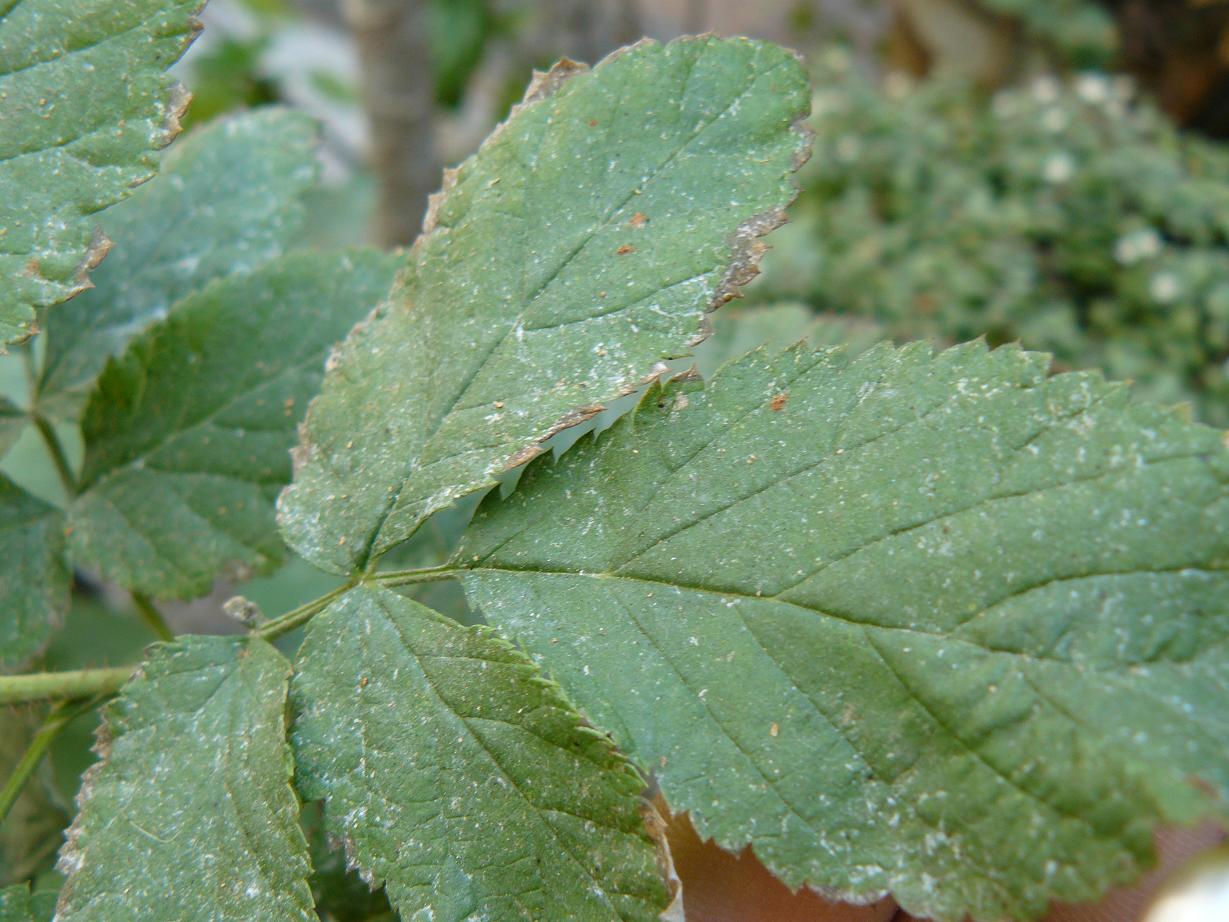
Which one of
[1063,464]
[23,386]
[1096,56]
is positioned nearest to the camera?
[1063,464]

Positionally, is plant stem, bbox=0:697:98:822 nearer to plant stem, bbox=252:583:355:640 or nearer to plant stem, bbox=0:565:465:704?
plant stem, bbox=0:565:465:704

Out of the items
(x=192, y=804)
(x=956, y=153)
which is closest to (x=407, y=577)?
(x=192, y=804)

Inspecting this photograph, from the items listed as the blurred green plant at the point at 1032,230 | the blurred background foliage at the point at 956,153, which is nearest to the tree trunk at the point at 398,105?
the blurred background foliage at the point at 956,153

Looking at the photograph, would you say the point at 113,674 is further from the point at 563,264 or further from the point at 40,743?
the point at 563,264

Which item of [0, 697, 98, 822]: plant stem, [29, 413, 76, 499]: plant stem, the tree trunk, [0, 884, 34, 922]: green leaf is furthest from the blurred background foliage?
[0, 884, 34, 922]: green leaf

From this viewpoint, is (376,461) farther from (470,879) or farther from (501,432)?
(470,879)

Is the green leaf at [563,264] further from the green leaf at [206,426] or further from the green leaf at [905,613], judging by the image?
the green leaf at [206,426]

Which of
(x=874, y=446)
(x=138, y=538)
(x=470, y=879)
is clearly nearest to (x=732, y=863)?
(x=470, y=879)
